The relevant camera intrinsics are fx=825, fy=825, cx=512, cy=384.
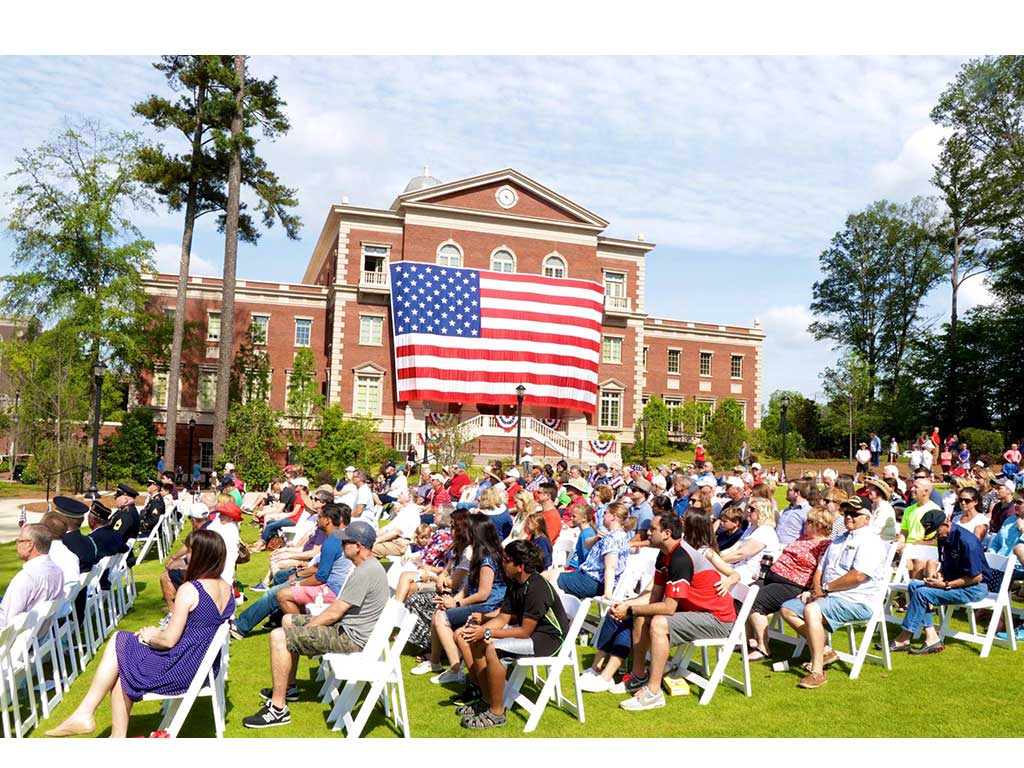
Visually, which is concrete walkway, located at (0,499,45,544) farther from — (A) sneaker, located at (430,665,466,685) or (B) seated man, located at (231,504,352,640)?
(A) sneaker, located at (430,665,466,685)

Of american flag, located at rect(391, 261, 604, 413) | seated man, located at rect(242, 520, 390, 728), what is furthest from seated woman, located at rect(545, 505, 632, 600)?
american flag, located at rect(391, 261, 604, 413)

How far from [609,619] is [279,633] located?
2.82m

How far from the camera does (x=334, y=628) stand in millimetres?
6250

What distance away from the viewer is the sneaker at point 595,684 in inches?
269

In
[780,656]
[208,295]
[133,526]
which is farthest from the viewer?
[208,295]

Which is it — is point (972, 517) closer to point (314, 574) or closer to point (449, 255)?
point (314, 574)

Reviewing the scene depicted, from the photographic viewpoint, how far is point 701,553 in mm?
6938

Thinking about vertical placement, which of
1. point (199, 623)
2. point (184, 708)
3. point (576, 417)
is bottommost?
point (184, 708)

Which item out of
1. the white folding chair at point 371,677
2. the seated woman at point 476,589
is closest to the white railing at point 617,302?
the seated woman at point 476,589

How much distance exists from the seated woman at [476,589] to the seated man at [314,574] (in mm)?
1039

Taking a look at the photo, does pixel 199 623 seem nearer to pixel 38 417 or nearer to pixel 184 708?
pixel 184 708

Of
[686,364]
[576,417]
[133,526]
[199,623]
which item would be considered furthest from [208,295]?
[199,623]

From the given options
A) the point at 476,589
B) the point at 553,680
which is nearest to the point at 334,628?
the point at 476,589
